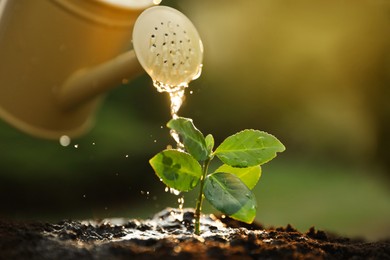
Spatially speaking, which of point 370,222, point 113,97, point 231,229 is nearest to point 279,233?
point 231,229

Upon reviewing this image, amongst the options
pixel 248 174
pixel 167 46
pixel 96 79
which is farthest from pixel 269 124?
pixel 248 174

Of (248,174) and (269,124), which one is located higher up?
→ (269,124)

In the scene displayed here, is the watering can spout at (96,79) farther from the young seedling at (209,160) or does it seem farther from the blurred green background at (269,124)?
the blurred green background at (269,124)

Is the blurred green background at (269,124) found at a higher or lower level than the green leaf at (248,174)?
higher

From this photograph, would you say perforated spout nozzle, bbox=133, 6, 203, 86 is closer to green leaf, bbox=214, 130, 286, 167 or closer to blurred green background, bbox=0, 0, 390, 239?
green leaf, bbox=214, 130, 286, 167

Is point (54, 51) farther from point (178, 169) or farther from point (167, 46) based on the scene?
point (178, 169)

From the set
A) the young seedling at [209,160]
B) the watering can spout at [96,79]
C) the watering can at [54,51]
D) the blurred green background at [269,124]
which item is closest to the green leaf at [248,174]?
the young seedling at [209,160]

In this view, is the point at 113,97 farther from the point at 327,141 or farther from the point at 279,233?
the point at 279,233
